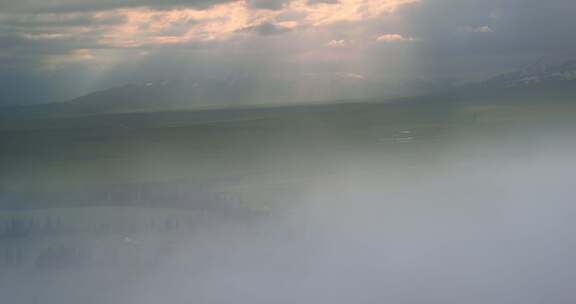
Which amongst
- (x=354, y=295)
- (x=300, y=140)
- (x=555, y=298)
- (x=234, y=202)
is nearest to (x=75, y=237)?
(x=234, y=202)

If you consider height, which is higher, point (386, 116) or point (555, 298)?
point (386, 116)

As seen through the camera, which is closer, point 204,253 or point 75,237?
point 204,253

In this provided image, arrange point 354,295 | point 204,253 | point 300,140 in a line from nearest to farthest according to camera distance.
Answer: point 354,295 < point 204,253 < point 300,140

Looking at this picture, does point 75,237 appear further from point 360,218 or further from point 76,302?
point 360,218

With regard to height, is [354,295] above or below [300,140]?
below

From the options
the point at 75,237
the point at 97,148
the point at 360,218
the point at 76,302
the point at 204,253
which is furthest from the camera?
the point at 97,148

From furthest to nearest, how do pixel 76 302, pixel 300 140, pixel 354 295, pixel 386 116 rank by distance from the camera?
pixel 386 116 < pixel 300 140 < pixel 354 295 < pixel 76 302

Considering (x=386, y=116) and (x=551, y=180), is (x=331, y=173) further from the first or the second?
(x=386, y=116)

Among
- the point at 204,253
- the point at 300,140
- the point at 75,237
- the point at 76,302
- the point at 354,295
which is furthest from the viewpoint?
the point at 300,140

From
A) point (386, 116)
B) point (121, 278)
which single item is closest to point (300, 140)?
point (386, 116)
